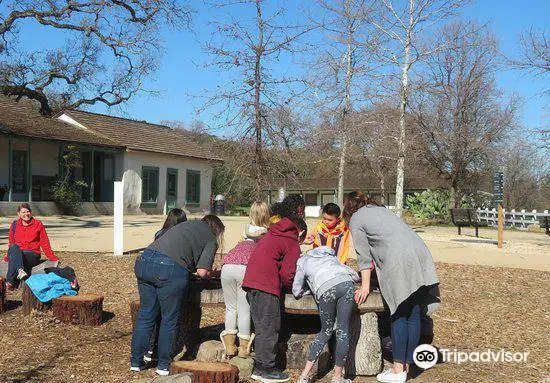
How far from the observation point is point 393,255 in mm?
4984

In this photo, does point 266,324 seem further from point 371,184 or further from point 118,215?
point 371,184

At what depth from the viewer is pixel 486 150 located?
32.4m

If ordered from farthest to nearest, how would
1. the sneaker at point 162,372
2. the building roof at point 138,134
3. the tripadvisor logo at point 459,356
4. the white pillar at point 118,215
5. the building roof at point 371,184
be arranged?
the building roof at point 371,184 < the building roof at point 138,134 < the white pillar at point 118,215 < the tripadvisor logo at point 459,356 < the sneaker at point 162,372

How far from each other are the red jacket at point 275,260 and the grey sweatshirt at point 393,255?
20.4 inches

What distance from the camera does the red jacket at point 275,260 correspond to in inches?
201

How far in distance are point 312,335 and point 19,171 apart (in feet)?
86.3

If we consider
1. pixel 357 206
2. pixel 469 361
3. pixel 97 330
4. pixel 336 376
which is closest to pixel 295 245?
pixel 357 206

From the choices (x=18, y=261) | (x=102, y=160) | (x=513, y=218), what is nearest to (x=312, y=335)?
(x=18, y=261)

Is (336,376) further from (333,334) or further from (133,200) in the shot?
(133,200)

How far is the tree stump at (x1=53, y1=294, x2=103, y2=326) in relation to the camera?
6.97m

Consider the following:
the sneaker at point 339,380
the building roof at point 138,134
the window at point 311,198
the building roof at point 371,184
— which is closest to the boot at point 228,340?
the sneaker at point 339,380

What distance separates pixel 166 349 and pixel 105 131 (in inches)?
1193

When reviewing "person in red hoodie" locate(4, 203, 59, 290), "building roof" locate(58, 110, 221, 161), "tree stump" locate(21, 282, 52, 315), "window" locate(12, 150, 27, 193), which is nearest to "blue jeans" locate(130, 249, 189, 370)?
"tree stump" locate(21, 282, 52, 315)

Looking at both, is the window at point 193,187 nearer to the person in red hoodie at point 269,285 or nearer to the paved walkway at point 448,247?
the paved walkway at point 448,247
